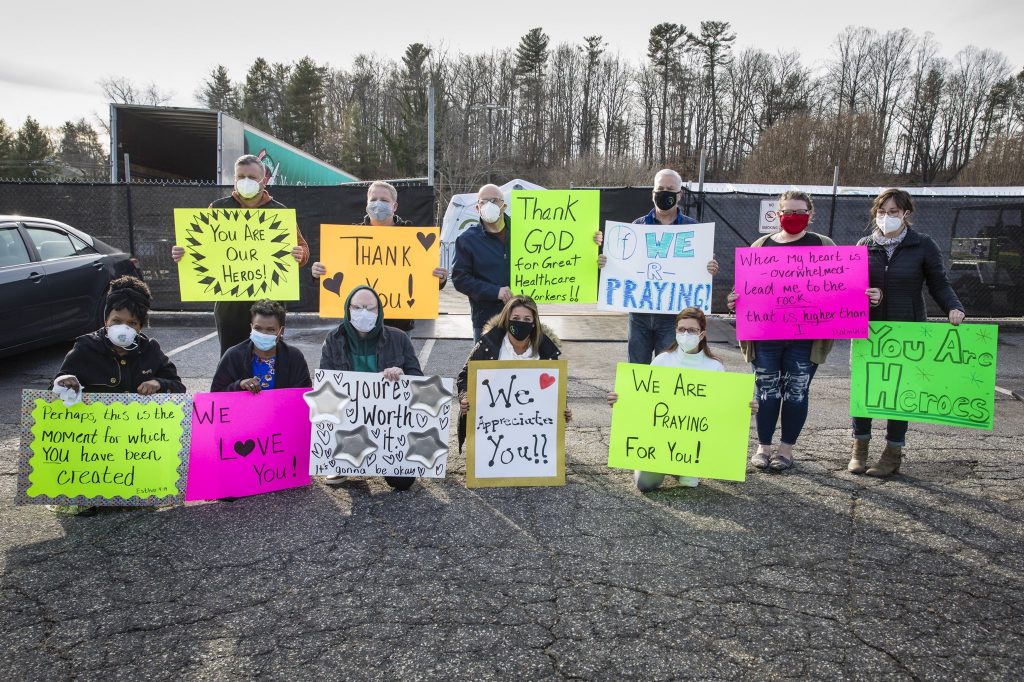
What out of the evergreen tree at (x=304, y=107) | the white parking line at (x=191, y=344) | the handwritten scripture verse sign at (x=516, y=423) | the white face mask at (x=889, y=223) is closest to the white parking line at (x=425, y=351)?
the white parking line at (x=191, y=344)

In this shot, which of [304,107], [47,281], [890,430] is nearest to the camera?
[890,430]

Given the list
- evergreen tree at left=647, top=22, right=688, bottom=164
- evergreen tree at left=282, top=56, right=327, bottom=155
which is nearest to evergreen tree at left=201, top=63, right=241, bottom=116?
evergreen tree at left=282, top=56, right=327, bottom=155

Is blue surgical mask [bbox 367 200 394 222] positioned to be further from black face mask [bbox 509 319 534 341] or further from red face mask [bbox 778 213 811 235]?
red face mask [bbox 778 213 811 235]

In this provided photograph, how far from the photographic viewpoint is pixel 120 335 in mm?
3797

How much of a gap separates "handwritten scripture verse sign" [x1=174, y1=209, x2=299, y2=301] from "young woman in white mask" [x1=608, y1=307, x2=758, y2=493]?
7.90 ft

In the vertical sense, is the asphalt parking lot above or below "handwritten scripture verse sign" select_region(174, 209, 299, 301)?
below

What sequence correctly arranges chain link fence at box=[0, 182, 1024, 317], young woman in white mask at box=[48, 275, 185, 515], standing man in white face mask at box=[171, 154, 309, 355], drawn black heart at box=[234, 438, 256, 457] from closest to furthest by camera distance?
1. young woman in white mask at box=[48, 275, 185, 515]
2. drawn black heart at box=[234, 438, 256, 457]
3. standing man in white face mask at box=[171, 154, 309, 355]
4. chain link fence at box=[0, 182, 1024, 317]

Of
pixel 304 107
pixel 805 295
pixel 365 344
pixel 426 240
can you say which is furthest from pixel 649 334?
pixel 304 107

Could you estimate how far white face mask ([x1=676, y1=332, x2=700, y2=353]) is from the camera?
417 centimetres

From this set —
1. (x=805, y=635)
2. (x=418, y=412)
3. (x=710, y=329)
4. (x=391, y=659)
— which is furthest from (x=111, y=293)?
(x=710, y=329)

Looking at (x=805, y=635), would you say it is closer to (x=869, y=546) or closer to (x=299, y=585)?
(x=869, y=546)

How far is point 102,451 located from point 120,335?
2.05 feet

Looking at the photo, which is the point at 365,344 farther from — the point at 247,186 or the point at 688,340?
the point at 688,340

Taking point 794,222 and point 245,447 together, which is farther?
point 794,222
